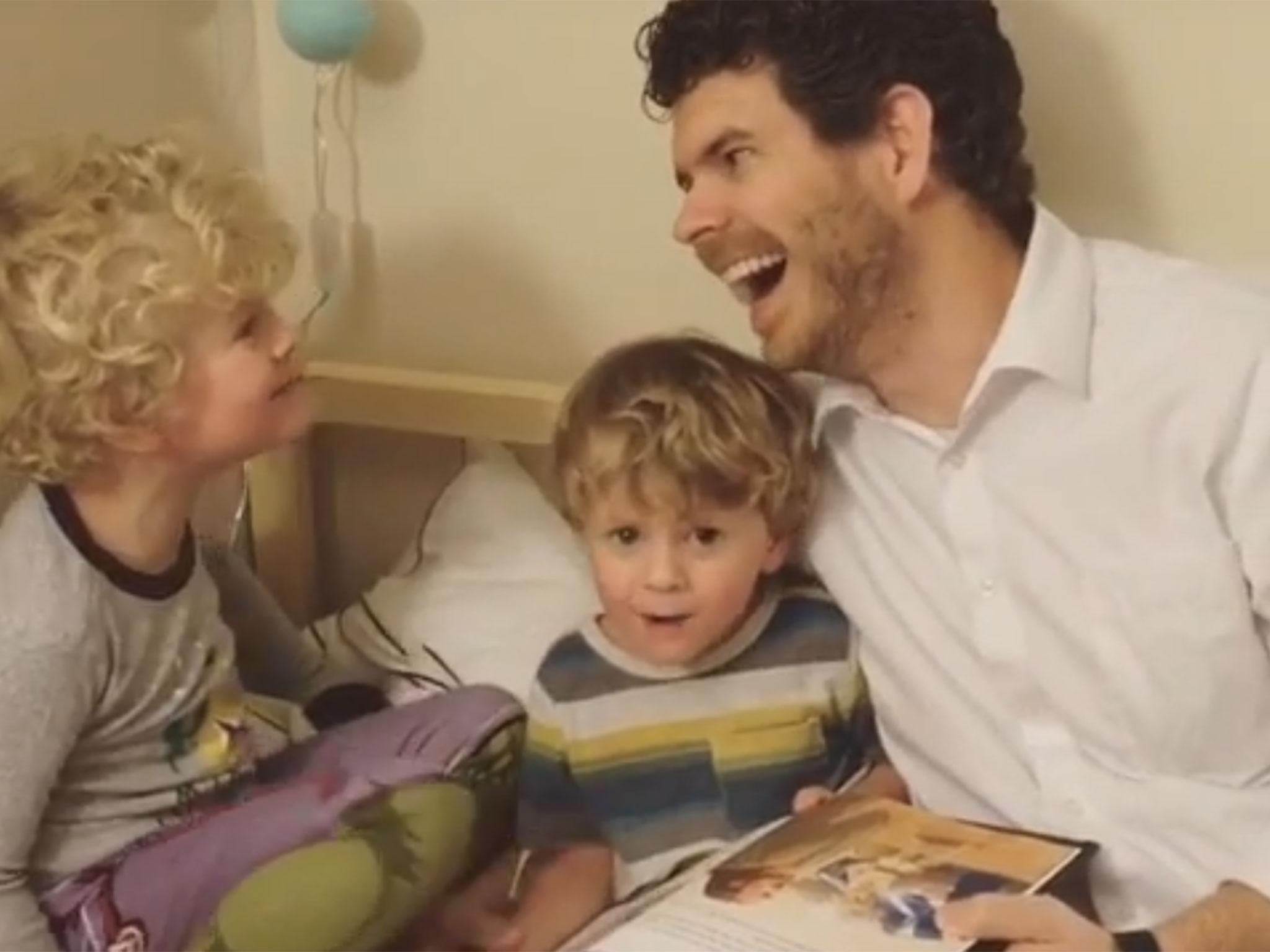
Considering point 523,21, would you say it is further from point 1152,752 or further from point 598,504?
point 1152,752

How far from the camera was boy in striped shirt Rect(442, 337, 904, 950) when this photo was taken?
143 centimetres

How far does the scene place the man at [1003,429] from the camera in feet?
4.30

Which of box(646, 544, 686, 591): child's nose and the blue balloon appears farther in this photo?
the blue balloon

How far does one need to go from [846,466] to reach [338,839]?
1.46 feet

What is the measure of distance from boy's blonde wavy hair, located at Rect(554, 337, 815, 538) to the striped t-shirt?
9 cm

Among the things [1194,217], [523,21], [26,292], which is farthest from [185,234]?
[1194,217]

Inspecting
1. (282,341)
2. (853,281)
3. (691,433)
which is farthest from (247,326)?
(853,281)

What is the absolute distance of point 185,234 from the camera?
1.40 meters

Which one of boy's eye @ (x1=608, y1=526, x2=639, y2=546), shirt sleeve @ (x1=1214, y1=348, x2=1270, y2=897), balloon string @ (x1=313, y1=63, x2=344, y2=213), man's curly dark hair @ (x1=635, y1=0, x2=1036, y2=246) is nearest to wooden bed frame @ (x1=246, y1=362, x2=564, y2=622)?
balloon string @ (x1=313, y1=63, x2=344, y2=213)

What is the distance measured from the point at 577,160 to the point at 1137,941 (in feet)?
2.72

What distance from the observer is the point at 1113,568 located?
4.38ft

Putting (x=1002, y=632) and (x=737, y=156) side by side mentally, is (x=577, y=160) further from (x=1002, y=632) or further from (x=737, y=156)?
(x=1002, y=632)

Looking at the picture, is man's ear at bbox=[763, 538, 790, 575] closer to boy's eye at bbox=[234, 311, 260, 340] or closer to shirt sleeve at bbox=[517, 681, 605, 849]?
shirt sleeve at bbox=[517, 681, 605, 849]

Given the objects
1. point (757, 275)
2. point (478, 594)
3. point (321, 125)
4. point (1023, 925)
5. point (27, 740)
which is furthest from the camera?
point (321, 125)
